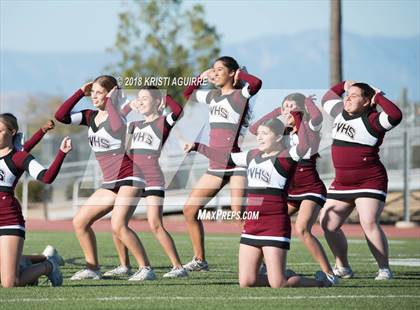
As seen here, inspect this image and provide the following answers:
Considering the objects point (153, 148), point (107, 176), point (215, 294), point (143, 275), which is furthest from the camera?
point (153, 148)

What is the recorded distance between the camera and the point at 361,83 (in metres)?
10.6

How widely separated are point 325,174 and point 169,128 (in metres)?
14.6

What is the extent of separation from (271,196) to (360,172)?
1682 millimetres

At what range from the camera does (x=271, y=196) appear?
9398 millimetres

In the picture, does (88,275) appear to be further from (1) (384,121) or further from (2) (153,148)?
(1) (384,121)

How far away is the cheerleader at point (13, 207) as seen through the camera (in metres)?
9.33

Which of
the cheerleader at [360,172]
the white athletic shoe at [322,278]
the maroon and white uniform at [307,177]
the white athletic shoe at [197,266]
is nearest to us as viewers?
the white athletic shoe at [322,278]

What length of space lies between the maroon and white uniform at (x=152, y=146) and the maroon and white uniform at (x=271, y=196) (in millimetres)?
1659

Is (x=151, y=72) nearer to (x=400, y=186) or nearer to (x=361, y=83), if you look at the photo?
(x=400, y=186)

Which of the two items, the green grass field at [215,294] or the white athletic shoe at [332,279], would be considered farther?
the white athletic shoe at [332,279]

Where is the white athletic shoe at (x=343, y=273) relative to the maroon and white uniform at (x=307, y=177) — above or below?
below

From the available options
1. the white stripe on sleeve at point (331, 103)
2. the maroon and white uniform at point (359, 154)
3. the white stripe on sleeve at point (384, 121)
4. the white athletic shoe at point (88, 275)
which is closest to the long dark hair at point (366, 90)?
the maroon and white uniform at point (359, 154)

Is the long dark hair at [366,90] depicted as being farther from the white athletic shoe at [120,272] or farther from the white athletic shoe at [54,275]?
the white athletic shoe at [54,275]

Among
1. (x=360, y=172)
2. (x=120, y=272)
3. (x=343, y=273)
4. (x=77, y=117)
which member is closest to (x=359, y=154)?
(x=360, y=172)
